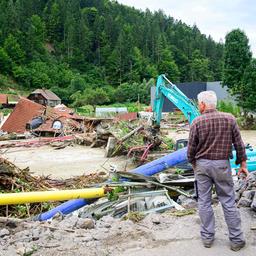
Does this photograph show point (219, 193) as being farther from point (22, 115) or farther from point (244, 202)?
point (22, 115)

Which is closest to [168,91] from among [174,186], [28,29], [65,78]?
[174,186]

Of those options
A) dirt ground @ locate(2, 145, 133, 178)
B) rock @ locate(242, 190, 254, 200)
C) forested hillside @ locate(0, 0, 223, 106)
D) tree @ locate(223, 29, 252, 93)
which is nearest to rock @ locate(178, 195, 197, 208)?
rock @ locate(242, 190, 254, 200)

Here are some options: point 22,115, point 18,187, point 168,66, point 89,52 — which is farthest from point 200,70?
point 18,187

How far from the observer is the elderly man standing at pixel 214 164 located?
438 cm

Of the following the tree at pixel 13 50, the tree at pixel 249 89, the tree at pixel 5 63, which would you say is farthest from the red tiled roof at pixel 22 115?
the tree at pixel 13 50

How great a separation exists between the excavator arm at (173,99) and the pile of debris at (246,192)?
9370mm

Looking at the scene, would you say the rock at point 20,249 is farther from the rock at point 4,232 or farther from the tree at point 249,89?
the tree at point 249,89

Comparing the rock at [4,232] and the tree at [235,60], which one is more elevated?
the tree at [235,60]

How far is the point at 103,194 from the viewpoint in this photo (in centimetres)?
624

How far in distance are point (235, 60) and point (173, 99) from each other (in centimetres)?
2190

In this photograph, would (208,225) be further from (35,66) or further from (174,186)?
(35,66)

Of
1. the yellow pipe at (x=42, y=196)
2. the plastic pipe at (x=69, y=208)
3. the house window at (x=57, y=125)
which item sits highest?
the yellow pipe at (x=42, y=196)

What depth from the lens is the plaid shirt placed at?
14.5ft

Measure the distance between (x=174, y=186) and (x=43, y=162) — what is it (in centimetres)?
1072
